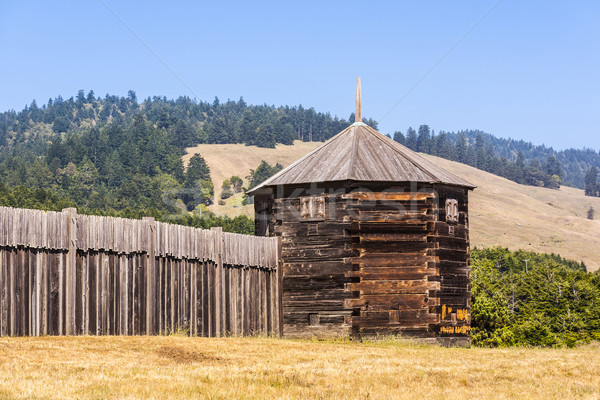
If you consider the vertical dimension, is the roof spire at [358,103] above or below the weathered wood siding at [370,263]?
above

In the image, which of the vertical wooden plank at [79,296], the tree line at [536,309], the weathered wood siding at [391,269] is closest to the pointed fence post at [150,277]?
the vertical wooden plank at [79,296]

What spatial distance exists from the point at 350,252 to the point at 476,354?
5.54m

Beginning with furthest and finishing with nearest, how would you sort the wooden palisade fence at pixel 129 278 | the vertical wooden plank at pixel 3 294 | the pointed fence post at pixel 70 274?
the pointed fence post at pixel 70 274 → the wooden palisade fence at pixel 129 278 → the vertical wooden plank at pixel 3 294

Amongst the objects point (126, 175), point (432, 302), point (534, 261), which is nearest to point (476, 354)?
point (432, 302)

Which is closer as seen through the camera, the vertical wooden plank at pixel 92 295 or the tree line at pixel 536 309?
the vertical wooden plank at pixel 92 295

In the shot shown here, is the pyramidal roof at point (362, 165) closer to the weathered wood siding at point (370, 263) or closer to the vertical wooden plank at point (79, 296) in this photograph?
the weathered wood siding at point (370, 263)

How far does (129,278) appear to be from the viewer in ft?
67.0

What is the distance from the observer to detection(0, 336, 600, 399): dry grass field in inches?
509

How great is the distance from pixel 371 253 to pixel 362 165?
3179 millimetres

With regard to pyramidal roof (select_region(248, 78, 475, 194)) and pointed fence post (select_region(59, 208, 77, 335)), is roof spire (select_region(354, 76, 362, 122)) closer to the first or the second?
pyramidal roof (select_region(248, 78, 475, 194))

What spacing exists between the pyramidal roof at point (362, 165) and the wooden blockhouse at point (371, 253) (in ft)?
0.25

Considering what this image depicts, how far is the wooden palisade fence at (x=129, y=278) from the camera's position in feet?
57.3

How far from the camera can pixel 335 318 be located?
83.0ft

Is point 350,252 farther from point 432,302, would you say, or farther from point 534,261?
point 534,261
